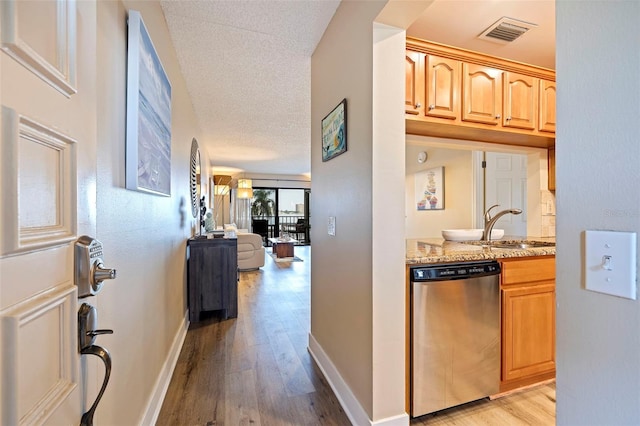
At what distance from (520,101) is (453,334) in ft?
6.08

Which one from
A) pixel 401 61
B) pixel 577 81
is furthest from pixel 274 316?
pixel 577 81

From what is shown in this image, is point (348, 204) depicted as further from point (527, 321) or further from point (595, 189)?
point (527, 321)

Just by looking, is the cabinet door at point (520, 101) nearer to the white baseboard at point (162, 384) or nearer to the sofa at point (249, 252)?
the white baseboard at point (162, 384)

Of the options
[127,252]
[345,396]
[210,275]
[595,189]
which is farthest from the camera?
[210,275]

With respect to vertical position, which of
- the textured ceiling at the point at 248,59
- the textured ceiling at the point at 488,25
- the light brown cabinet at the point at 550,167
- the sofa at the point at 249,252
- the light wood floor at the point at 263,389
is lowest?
the light wood floor at the point at 263,389

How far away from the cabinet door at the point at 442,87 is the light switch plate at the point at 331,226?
0.97 meters

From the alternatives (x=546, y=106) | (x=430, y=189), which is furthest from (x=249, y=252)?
(x=546, y=106)

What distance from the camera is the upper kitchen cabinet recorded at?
188 cm

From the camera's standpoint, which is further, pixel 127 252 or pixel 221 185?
pixel 221 185

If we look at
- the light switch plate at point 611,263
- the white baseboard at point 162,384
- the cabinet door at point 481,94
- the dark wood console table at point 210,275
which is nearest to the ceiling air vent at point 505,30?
the cabinet door at point 481,94

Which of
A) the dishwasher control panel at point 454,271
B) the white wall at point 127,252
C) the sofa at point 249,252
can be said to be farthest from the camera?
the sofa at point 249,252

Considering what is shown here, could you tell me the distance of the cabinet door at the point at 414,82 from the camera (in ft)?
6.00

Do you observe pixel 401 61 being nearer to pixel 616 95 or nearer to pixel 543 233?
pixel 616 95

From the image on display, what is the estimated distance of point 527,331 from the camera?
1.77 m
